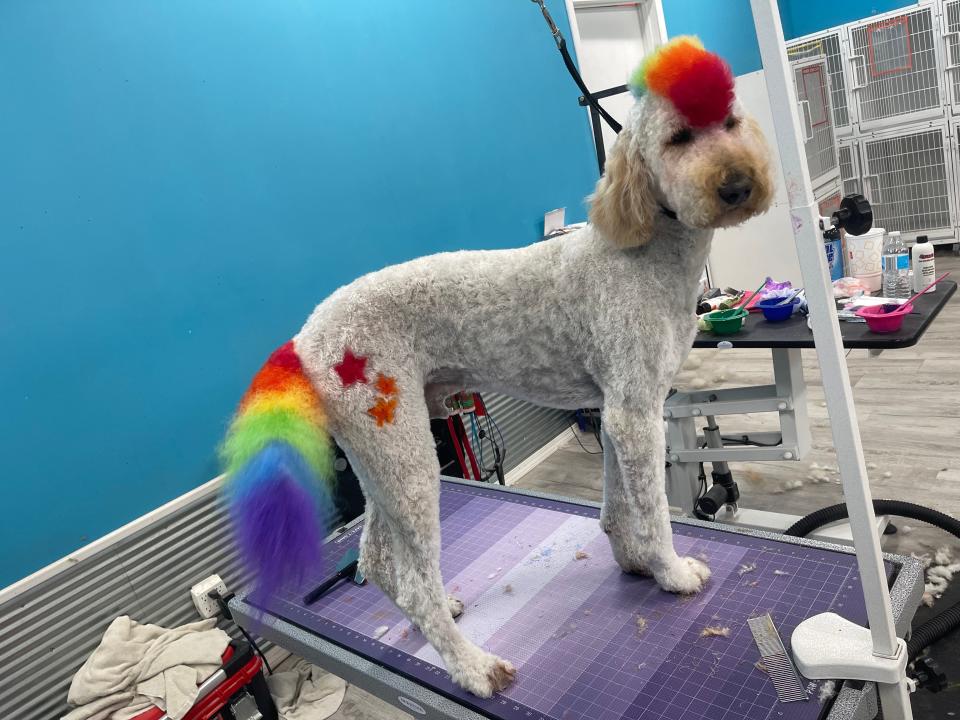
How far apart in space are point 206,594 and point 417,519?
119 cm

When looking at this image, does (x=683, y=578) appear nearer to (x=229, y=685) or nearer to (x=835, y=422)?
(x=835, y=422)

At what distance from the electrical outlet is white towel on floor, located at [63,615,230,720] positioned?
0.54 ft

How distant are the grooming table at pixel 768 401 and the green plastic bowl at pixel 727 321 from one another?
0.07ft

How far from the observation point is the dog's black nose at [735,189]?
101cm

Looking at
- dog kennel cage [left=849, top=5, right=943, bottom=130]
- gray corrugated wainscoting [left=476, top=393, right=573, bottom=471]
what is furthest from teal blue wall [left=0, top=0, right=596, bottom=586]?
dog kennel cage [left=849, top=5, right=943, bottom=130]

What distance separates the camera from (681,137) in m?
1.06

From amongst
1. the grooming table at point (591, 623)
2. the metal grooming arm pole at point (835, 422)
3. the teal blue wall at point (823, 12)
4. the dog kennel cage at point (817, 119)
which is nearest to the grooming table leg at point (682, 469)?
the grooming table at point (591, 623)

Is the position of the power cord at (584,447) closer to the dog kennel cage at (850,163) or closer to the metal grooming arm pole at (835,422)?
the metal grooming arm pole at (835,422)

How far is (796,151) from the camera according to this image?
2.66 ft

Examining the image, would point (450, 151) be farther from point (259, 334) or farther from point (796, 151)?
point (796, 151)

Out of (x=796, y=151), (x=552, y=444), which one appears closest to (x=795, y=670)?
(x=796, y=151)

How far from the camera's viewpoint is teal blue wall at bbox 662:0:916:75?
4695mm

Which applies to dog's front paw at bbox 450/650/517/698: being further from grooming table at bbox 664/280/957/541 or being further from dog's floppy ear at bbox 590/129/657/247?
grooming table at bbox 664/280/957/541

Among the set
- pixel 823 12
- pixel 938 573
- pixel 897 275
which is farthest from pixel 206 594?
pixel 823 12
